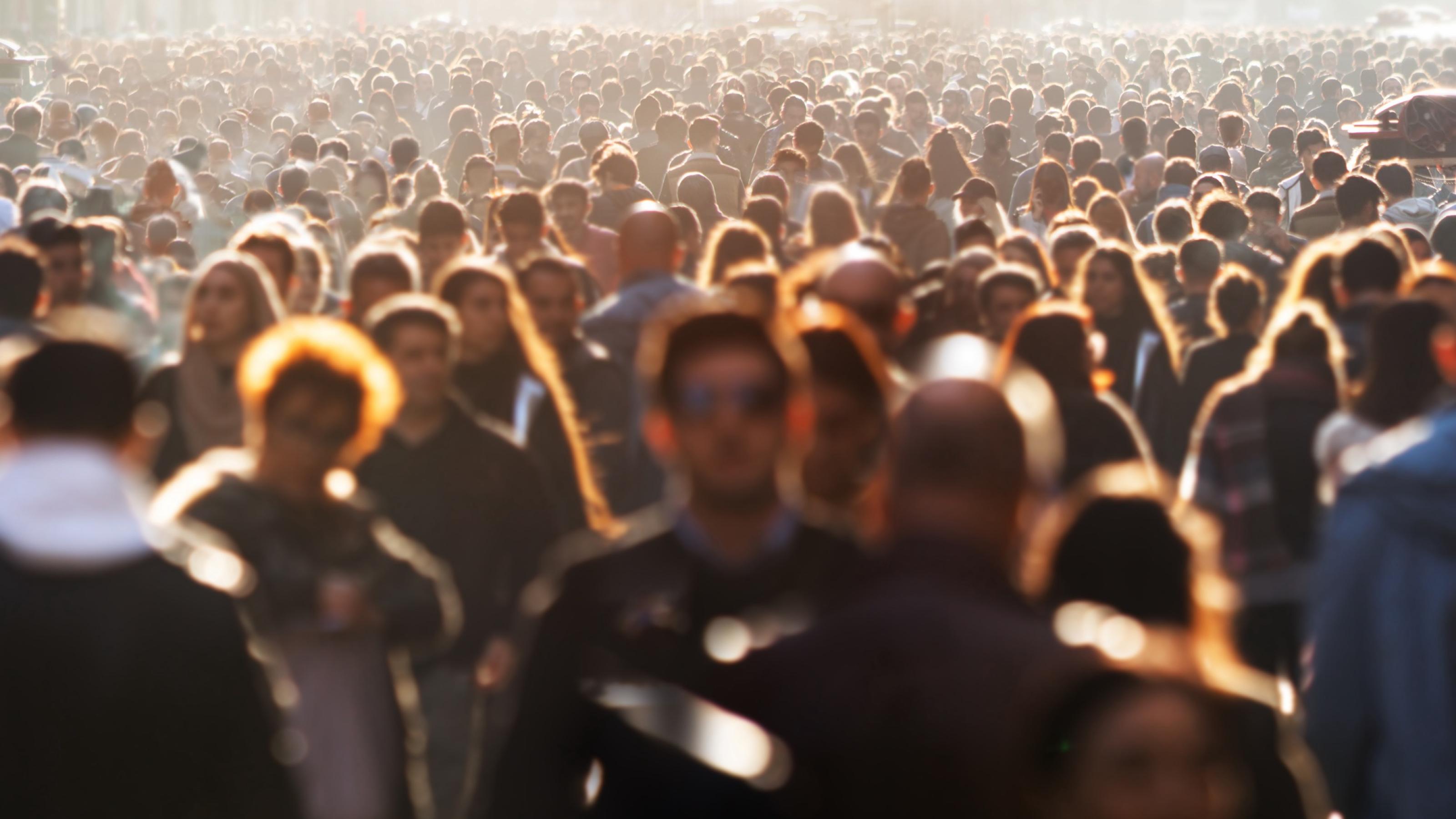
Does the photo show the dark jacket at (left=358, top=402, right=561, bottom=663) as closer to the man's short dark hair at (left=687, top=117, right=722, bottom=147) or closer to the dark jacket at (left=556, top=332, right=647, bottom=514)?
the dark jacket at (left=556, top=332, right=647, bottom=514)

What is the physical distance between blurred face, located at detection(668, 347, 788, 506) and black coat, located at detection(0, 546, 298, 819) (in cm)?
80

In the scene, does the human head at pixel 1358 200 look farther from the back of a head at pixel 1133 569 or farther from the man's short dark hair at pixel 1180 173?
the back of a head at pixel 1133 569

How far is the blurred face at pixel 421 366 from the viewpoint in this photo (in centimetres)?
562

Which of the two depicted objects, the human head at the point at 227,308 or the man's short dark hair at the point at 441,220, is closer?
the human head at the point at 227,308

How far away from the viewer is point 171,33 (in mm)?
67188

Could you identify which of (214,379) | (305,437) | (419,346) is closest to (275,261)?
(214,379)

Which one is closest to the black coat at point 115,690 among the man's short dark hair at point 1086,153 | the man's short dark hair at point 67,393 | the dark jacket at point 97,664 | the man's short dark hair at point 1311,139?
the dark jacket at point 97,664

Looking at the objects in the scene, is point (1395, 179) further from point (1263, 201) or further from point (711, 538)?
point (711, 538)

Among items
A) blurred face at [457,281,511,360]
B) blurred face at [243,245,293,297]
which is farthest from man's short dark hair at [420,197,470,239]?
blurred face at [457,281,511,360]

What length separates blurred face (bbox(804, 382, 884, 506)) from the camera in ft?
15.4

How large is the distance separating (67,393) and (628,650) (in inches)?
41.4

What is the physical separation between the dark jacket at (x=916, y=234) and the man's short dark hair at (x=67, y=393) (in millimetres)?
7629

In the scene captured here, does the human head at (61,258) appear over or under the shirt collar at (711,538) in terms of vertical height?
under

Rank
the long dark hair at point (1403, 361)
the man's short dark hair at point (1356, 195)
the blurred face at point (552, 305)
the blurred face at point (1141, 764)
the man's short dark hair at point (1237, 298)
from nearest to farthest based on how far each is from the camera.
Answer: the blurred face at point (1141, 764), the long dark hair at point (1403, 361), the blurred face at point (552, 305), the man's short dark hair at point (1237, 298), the man's short dark hair at point (1356, 195)
